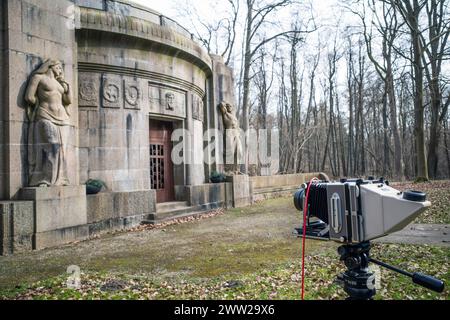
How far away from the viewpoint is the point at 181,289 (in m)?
4.25

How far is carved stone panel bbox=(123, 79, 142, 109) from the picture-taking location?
9.58 meters

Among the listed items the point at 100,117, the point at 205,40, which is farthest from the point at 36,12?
the point at 205,40

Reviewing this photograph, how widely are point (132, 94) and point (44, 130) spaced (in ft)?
9.98

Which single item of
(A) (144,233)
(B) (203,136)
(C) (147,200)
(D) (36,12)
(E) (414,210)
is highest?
(D) (36,12)

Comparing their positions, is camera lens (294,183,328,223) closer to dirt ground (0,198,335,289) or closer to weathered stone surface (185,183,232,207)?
dirt ground (0,198,335,289)

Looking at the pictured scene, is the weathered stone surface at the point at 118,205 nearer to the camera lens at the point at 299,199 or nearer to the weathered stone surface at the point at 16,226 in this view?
the weathered stone surface at the point at 16,226

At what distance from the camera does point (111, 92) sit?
9.28m

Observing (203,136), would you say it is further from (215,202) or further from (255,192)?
(255,192)

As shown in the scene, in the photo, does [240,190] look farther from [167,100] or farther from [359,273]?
[359,273]

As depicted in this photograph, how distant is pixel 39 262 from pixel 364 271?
5.53 m

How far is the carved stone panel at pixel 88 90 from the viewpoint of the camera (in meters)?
8.90

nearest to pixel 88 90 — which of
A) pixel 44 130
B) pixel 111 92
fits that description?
pixel 111 92

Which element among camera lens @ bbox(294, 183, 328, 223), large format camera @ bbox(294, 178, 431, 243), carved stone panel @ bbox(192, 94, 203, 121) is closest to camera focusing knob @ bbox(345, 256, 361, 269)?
large format camera @ bbox(294, 178, 431, 243)

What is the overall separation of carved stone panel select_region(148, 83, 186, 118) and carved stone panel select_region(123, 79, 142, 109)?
1.56 feet
